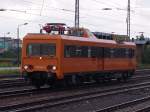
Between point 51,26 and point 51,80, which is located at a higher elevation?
point 51,26

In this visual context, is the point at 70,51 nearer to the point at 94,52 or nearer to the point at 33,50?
the point at 33,50

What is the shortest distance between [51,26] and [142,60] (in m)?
52.4

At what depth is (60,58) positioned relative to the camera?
86.3ft

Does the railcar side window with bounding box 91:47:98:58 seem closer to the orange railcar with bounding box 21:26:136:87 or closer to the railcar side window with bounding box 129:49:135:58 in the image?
the orange railcar with bounding box 21:26:136:87

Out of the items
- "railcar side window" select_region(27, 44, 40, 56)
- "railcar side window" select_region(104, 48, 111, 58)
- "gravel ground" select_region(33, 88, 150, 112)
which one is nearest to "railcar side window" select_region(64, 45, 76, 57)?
"railcar side window" select_region(27, 44, 40, 56)

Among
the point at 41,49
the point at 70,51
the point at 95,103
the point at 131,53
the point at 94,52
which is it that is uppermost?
the point at 41,49

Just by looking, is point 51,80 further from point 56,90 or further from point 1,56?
point 1,56

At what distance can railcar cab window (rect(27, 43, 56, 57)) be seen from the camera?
87.5 feet

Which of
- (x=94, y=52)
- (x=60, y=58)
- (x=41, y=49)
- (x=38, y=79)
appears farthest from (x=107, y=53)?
(x=38, y=79)

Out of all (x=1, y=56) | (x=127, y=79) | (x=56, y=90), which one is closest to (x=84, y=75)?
(x=56, y=90)

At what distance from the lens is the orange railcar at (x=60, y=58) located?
26359mm

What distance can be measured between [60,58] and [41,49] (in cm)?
127

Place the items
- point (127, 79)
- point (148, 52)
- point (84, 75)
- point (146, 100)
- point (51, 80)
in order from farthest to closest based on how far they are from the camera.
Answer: point (148, 52) → point (127, 79) → point (84, 75) → point (51, 80) → point (146, 100)

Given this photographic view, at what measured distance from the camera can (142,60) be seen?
260ft
